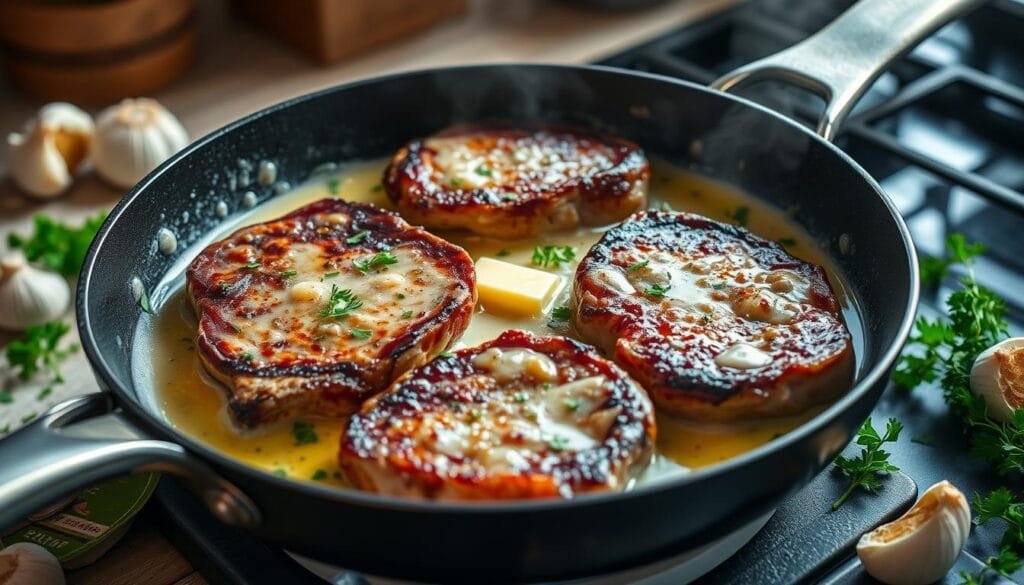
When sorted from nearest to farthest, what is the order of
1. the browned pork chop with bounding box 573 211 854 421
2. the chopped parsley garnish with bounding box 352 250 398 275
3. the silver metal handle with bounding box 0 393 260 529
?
the silver metal handle with bounding box 0 393 260 529 < the browned pork chop with bounding box 573 211 854 421 < the chopped parsley garnish with bounding box 352 250 398 275

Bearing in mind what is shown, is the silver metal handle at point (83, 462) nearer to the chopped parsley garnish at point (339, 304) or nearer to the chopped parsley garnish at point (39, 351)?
the chopped parsley garnish at point (339, 304)

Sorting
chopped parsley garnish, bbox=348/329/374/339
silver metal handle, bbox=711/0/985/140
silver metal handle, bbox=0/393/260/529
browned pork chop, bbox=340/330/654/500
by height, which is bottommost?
chopped parsley garnish, bbox=348/329/374/339

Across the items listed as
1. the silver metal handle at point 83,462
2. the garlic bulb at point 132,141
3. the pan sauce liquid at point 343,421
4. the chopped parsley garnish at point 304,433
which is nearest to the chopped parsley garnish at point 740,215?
the pan sauce liquid at point 343,421

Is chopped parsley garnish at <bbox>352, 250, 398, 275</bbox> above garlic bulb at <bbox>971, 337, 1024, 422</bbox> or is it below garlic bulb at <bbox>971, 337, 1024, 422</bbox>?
above

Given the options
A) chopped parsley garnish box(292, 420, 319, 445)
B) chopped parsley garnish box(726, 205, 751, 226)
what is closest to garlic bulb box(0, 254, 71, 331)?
chopped parsley garnish box(292, 420, 319, 445)

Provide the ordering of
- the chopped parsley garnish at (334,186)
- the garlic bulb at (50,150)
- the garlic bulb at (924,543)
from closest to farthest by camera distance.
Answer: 1. the garlic bulb at (924,543)
2. the chopped parsley garnish at (334,186)
3. the garlic bulb at (50,150)

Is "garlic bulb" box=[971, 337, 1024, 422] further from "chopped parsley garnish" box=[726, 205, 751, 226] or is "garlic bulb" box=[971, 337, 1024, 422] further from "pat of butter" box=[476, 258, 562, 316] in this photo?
"pat of butter" box=[476, 258, 562, 316]

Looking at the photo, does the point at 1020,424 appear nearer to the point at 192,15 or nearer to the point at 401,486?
the point at 401,486

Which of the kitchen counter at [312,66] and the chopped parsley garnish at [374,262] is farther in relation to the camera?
the kitchen counter at [312,66]
